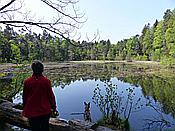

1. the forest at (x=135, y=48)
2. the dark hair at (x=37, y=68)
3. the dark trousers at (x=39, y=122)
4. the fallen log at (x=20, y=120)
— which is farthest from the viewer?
the forest at (x=135, y=48)

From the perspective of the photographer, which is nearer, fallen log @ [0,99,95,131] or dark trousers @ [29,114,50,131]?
dark trousers @ [29,114,50,131]

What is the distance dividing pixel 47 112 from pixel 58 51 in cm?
5836

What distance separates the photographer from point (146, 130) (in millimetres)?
8883

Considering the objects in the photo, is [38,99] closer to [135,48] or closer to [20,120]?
[20,120]

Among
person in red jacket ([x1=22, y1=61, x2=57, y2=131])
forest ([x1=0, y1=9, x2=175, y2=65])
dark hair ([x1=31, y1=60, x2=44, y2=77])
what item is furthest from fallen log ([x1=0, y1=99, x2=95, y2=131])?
forest ([x1=0, y1=9, x2=175, y2=65])

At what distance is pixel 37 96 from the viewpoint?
377 centimetres

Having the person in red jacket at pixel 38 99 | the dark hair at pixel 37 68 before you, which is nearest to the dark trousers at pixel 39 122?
the person in red jacket at pixel 38 99

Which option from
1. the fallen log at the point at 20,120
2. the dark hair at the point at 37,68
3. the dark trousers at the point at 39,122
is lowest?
the fallen log at the point at 20,120

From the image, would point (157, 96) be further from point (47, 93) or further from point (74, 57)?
point (74, 57)

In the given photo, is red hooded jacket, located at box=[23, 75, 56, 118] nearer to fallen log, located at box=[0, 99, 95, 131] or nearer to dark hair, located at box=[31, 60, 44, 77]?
dark hair, located at box=[31, 60, 44, 77]

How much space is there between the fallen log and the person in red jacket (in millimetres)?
1039

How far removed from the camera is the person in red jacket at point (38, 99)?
147 inches

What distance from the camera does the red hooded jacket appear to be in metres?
3.75

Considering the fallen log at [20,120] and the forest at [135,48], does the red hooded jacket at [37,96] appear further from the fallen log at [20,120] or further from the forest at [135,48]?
the forest at [135,48]
